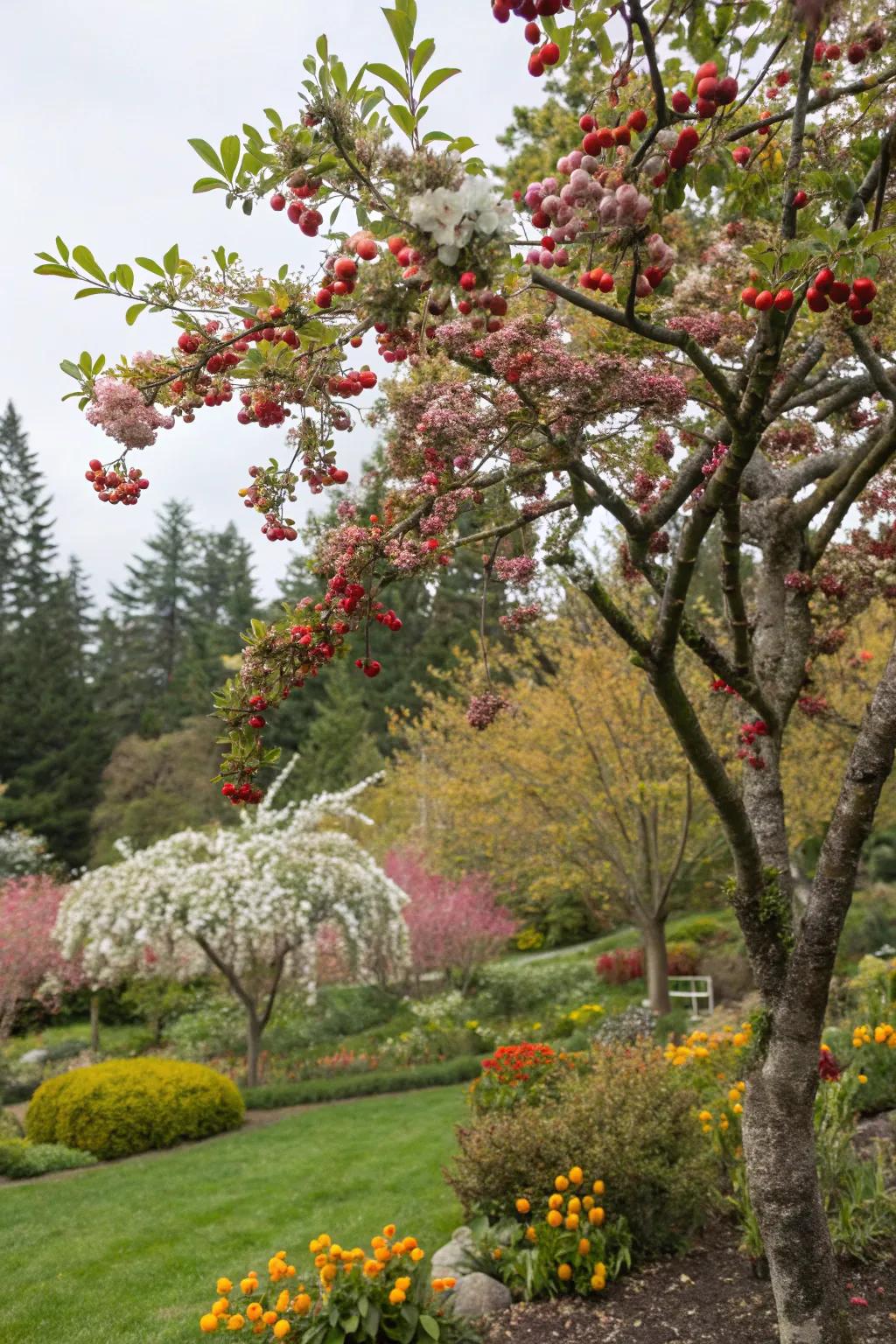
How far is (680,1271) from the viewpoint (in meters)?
4.01

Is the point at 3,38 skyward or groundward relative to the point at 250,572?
groundward

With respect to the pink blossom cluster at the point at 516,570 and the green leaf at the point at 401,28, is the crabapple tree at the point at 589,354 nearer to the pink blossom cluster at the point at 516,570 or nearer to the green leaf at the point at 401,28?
the green leaf at the point at 401,28

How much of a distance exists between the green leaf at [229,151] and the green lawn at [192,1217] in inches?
186

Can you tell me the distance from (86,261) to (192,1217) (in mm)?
6313

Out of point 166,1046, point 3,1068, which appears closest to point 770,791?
point 3,1068

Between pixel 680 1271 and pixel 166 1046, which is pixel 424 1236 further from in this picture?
pixel 166 1046

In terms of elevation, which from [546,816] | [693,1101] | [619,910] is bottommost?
[693,1101]

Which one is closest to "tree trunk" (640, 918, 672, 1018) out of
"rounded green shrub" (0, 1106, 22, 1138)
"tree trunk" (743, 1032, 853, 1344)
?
"rounded green shrub" (0, 1106, 22, 1138)

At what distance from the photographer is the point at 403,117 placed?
160 cm

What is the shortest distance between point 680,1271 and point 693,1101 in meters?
0.77

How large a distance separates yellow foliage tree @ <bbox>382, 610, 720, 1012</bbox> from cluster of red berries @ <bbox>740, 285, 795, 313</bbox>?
25.5 ft

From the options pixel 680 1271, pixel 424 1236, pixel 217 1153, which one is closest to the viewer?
pixel 680 1271

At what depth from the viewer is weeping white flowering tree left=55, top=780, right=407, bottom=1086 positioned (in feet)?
33.4

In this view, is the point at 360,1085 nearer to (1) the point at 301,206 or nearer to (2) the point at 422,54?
(1) the point at 301,206
